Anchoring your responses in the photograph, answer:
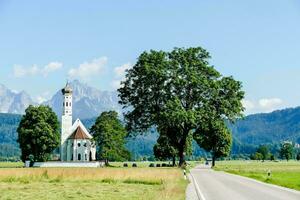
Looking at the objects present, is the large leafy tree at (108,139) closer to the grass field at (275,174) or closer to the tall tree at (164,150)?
the tall tree at (164,150)

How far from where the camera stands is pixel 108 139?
359ft

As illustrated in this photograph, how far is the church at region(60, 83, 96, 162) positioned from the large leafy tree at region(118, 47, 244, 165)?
54207 millimetres

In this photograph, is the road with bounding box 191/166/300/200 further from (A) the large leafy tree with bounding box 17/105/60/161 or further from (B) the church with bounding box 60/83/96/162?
(B) the church with bounding box 60/83/96/162

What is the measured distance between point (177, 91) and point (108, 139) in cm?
4918

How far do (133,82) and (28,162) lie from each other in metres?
41.4

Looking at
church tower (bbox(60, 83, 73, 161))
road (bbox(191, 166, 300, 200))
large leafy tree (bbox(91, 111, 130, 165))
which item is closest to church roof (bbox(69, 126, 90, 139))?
church tower (bbox(60, 83, 73, 161))

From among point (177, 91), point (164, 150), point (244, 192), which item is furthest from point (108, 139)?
point (244, 192)

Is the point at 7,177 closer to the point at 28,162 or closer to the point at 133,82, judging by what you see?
the point at 133,82

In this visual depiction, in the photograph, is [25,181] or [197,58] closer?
[25,181]

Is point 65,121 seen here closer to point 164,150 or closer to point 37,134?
point 164,150

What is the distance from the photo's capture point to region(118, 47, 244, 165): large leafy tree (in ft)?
202

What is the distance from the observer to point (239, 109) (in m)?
64.4

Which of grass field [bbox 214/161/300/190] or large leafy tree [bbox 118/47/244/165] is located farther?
large leafy tree [bbox 118/47/244/165]

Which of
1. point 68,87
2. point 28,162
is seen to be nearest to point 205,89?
point 28,162
